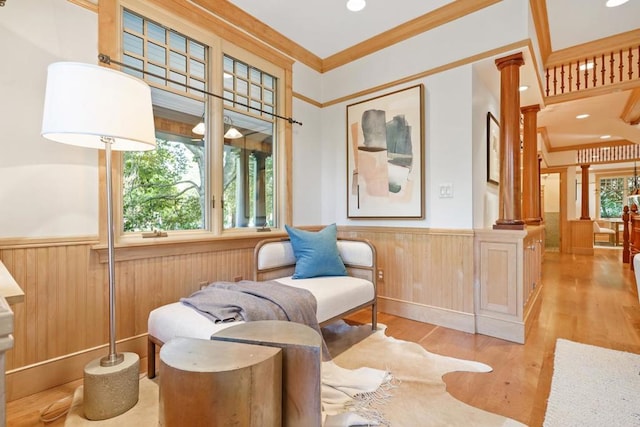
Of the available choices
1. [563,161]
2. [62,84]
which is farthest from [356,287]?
[563,161]

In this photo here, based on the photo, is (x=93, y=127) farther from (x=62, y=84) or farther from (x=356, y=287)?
(x=356, y=287)

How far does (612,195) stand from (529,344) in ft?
39.0

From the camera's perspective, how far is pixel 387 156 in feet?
10.2

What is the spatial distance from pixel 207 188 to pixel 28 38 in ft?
4.43

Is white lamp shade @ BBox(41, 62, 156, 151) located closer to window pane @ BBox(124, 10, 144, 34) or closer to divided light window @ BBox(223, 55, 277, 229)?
window pane @ BBox(124, 10, 144, 34)

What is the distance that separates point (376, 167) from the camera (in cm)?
318

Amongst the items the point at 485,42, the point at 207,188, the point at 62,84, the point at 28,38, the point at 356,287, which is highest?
the point at 485,42

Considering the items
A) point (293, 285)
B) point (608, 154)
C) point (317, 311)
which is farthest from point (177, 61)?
point (608, 154)

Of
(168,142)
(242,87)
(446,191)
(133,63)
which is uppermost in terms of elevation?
(242,87)

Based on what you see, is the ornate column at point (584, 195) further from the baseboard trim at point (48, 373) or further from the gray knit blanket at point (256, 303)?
the baseboard trim at point (48, 373)

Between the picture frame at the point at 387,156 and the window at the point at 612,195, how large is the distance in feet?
36.3

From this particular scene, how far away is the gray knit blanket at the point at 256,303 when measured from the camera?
163cm

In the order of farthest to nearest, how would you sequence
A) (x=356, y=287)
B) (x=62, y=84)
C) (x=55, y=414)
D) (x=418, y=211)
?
(x=418, y=211)
(x=356, y=287)
(x=55, y=414)
(x=62, y=84)

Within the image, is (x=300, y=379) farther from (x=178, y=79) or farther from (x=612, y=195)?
(x=612, y=195)
